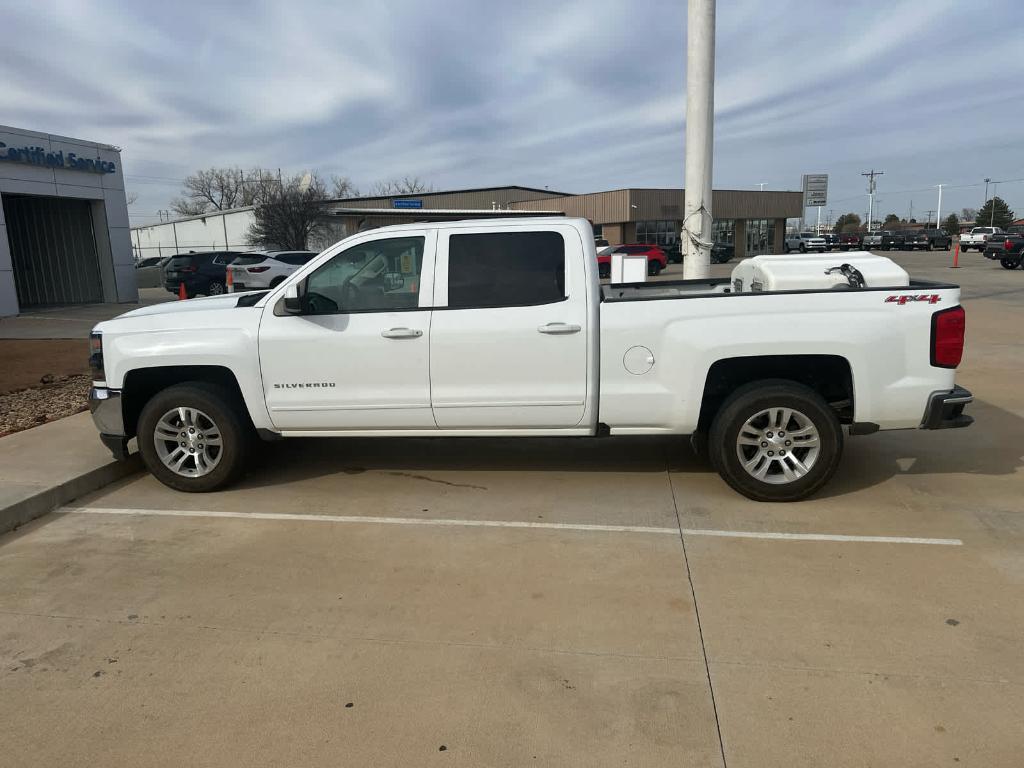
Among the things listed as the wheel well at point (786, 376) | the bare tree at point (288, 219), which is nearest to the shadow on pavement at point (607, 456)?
the wheel well at point (786, 376)

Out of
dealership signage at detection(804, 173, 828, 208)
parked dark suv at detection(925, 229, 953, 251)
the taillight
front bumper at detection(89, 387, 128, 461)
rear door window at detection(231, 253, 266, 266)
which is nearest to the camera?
the taillight

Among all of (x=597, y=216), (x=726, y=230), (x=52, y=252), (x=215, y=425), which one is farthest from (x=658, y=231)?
(x=215, y=425)

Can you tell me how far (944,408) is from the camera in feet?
16.2

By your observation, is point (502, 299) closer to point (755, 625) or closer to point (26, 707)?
point (755, 625)

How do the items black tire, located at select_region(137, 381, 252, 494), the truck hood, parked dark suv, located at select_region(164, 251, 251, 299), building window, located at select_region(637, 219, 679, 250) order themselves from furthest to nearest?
building window, located at select_region(637, 219, 679, 250), parked dark suv, located at select_region(164, 251, 251, 299), the truck hood, black tire, located at select_region(137, 381, 252, 494)

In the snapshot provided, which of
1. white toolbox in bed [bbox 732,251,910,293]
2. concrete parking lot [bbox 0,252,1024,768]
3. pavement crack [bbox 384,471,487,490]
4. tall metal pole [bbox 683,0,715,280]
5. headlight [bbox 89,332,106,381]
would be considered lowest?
concrete parking lot [bbox 0,252,1024,768]

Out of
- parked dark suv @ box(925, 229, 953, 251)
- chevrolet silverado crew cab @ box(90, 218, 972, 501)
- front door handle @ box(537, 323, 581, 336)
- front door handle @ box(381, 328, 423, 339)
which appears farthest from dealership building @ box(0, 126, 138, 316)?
parked dark suv @ box(925, 229, 953, 251)

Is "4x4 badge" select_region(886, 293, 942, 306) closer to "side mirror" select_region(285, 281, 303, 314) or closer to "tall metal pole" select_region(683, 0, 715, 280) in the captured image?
"side mirror" select_region(285, 281, 303, 314)

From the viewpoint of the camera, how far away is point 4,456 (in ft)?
21.0

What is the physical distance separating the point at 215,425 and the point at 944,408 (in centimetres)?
501

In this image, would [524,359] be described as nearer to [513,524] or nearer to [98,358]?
[513,524]

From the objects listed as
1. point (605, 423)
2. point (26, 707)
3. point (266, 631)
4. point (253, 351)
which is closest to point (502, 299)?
point (605, 423)

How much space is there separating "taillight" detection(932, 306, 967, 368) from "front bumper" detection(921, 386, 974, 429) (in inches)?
8.3

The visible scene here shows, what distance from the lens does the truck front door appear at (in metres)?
5.24
